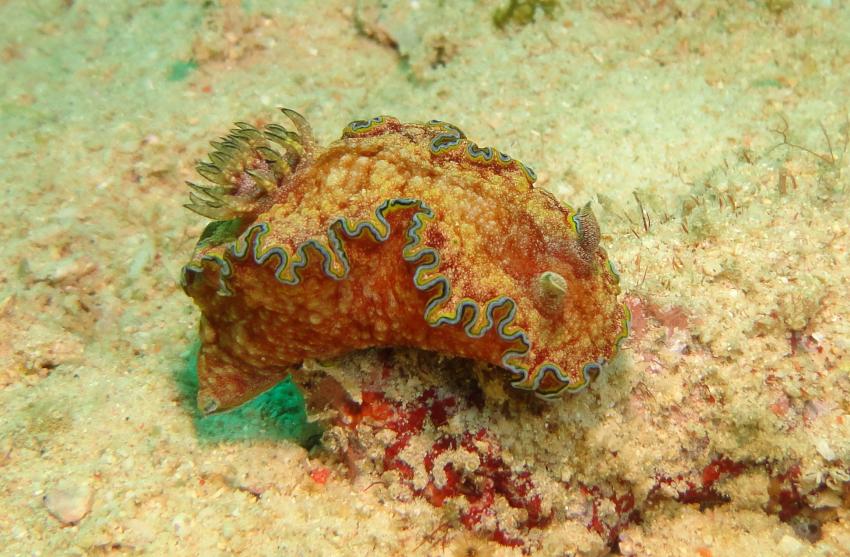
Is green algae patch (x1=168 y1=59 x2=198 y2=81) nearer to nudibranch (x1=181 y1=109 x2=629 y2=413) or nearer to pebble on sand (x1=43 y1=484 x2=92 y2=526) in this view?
nudibranch (x1=181 y1=109 x2=629 y2=413)

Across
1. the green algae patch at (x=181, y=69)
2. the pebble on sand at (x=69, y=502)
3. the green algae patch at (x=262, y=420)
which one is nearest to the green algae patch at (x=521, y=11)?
the green algae patch at (x=181, y=69)

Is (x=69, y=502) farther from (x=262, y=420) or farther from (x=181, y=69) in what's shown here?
(x=181, y=69)

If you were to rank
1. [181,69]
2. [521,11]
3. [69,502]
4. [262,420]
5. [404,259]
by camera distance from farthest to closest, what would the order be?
[181,69], [521,11], [262,420], [69,502], [404,259]

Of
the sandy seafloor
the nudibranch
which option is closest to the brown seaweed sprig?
the nudibranch

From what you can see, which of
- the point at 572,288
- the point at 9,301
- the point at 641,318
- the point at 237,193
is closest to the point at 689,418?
the point at 641,318

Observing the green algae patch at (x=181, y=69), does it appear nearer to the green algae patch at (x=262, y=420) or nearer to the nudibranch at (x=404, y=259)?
the green algae patch at (x=262, y=420)

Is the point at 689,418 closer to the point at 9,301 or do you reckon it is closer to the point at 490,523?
the point at 490,523

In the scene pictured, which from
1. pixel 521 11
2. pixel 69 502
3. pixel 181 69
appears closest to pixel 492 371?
pixel 69 502
